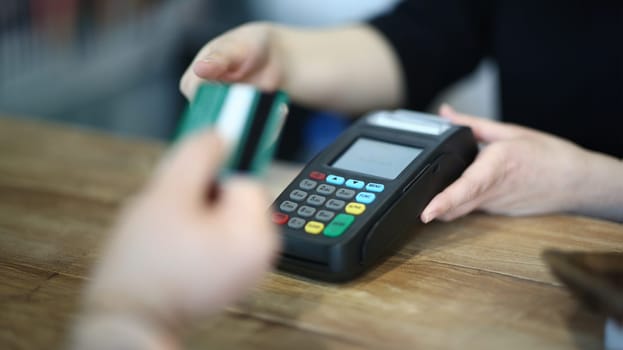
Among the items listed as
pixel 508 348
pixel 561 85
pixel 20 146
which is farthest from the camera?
pixel 561 85

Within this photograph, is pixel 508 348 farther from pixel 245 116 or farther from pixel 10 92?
pixel 10 92

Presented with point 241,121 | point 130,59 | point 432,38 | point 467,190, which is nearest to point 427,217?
point 467,190

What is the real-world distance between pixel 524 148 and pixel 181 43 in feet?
3.63

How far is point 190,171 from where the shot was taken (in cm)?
39

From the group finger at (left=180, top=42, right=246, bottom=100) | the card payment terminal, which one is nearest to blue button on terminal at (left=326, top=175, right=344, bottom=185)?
the card payment terminal

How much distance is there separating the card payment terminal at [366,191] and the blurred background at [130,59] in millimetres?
717

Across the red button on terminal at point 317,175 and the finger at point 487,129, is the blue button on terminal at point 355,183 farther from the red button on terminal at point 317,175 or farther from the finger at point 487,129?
the finger at point 487,129

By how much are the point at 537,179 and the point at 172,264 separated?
35cm

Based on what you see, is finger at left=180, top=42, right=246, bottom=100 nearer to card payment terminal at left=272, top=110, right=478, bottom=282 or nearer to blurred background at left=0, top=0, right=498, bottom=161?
card payment terminal at left=272, top=110, right=478, bottom=282

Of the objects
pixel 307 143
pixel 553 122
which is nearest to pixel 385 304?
pixel 553 122

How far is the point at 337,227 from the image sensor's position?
20.9 inches

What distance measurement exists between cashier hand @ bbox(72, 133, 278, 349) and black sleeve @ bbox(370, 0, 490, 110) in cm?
60

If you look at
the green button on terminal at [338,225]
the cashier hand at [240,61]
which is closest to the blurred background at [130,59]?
the cashier hand at [240,61]

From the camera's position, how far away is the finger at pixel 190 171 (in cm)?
39
